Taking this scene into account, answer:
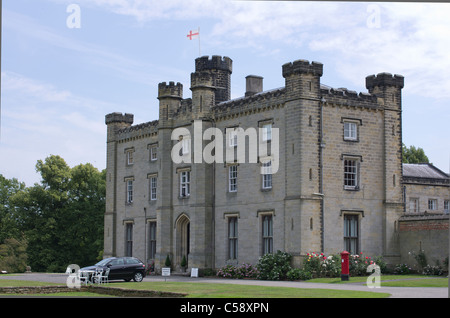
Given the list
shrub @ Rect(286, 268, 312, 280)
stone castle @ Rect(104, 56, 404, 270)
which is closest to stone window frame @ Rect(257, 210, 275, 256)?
stone castle @ Rect(104, 56, 404, 270)

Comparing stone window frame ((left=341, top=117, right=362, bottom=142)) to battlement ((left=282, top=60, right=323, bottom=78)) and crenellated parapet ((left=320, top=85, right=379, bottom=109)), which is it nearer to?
crenellated parapet ((left=320, top=85, right=379, bottom=109))

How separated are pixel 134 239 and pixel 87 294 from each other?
22.7 metres

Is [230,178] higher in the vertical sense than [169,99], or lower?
lower

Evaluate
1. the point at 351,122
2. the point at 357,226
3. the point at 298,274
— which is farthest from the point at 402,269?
the point at 351,122

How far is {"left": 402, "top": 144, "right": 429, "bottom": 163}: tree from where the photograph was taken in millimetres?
75125

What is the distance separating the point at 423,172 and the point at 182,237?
65.5 feet

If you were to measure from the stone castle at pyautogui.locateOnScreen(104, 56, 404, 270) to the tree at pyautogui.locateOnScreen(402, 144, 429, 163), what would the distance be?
30.8 metres

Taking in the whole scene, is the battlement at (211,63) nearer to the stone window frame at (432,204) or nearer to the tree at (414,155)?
the stone window frame at (432,204)

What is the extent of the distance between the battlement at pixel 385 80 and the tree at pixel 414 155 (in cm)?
3309

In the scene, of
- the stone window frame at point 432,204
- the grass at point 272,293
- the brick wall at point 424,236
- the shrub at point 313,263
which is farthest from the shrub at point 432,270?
the stone window frame at point 432,204

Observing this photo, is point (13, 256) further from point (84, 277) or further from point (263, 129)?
point (84, 277)

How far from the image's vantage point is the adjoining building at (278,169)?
131 feet

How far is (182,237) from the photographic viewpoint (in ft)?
159
